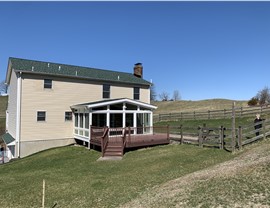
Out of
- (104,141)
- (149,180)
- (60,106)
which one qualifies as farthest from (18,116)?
(149,180)

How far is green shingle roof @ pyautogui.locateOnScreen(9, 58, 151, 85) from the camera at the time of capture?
19688 mm

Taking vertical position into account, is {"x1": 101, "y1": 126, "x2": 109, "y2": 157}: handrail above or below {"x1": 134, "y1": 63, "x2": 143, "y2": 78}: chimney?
below

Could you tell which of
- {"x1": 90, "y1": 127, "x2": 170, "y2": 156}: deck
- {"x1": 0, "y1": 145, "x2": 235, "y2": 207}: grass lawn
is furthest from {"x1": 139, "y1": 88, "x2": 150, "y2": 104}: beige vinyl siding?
{"x1": 0, "y1": 145, "x2": 235, "y2": 207}: grass lawn

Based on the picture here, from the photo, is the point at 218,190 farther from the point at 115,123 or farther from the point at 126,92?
the point at 126,92

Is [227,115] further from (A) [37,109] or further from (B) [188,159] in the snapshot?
(A) [37,109]

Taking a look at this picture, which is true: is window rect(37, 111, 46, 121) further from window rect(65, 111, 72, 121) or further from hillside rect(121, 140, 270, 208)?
hillside rect(121, 140, 270, 208)

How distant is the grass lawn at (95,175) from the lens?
27.8 ft

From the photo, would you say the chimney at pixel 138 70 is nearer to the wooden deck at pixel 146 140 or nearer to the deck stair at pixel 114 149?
the wooden deck at pixel 146 140

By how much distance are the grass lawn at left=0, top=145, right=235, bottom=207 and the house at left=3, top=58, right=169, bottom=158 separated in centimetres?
319

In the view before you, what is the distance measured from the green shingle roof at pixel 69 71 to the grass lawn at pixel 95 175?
25.2 feet

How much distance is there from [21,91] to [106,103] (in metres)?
6.87

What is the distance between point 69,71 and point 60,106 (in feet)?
12.1

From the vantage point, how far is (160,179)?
31.4 feet

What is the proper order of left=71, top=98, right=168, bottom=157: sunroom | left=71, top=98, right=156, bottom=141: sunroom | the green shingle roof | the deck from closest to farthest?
the deck, left=71, top=98, right=168, bottom=157: sunroom, left=71, top=98, right=156, bottom=141: sunroom, the green shingle roof
